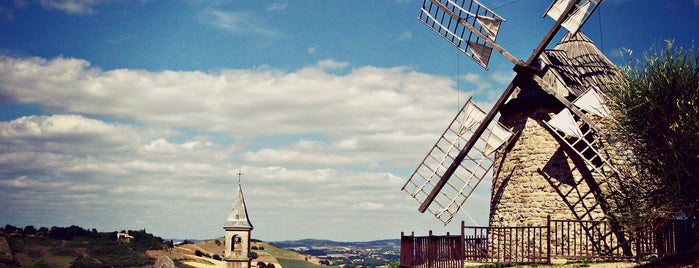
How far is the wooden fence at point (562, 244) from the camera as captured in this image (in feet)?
63.3

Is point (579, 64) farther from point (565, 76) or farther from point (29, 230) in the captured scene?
point (29, 230)

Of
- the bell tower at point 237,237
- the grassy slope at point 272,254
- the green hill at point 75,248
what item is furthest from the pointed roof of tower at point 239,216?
the grassy slope at point 272,254

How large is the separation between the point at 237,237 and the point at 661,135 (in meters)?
40.3

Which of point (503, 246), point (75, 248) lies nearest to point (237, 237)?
point (503, 246)

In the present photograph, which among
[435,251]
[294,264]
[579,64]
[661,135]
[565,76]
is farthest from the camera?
[294,264]

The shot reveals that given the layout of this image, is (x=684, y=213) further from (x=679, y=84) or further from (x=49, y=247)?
(x=49, y=247)

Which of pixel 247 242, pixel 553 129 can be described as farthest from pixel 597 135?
pixel 247 242

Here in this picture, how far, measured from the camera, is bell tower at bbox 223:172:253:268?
52281 millimetres

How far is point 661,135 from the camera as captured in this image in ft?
58.9

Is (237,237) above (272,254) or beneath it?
above

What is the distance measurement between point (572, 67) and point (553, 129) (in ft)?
8.76

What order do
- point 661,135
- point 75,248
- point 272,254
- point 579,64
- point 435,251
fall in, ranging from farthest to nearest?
point 272,254 → point 75,248 → point 579,64 → point 435,251 → point 661,135

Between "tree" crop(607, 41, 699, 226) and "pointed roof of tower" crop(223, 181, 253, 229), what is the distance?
3745 cm

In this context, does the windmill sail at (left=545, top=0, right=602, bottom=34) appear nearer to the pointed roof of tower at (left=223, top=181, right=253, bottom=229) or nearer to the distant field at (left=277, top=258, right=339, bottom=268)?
the pointed roof of tower at (left=223, top=181, right=253, bottom=229)
